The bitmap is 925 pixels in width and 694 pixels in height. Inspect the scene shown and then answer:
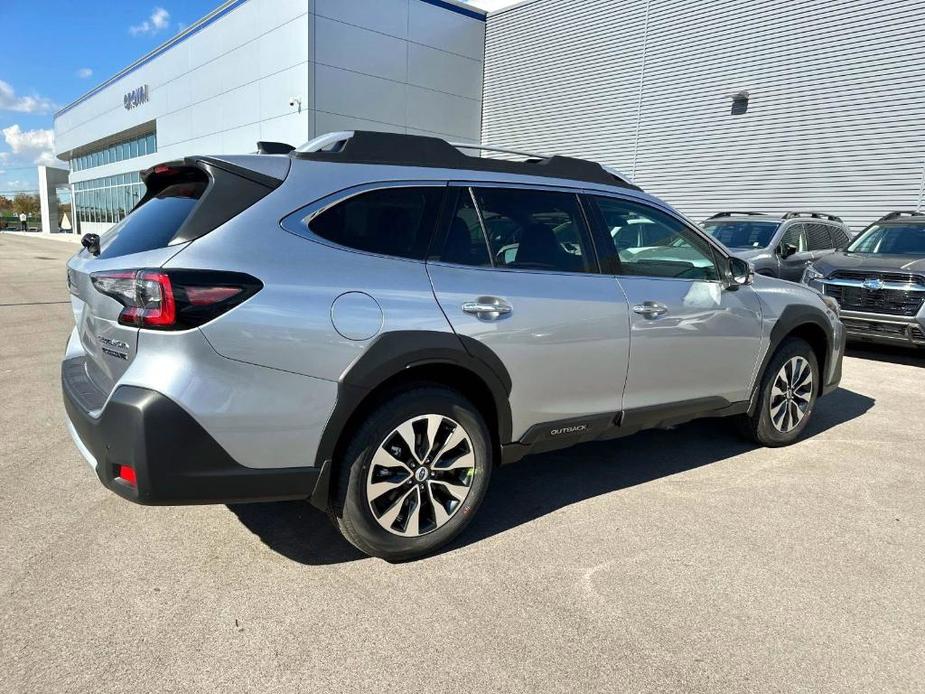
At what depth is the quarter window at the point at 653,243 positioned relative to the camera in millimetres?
3664

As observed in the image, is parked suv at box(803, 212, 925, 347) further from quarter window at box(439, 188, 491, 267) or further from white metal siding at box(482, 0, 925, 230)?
quarter window at box(439, 188, 491, 267)

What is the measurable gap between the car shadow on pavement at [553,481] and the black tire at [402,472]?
17cm

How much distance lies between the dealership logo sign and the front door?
39.0 m

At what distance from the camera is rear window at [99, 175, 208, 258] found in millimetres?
2631

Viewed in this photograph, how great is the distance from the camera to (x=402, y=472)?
2.88 meters

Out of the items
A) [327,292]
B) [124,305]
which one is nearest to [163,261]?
[124,305]

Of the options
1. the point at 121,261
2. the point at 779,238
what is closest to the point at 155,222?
the point at 121,261

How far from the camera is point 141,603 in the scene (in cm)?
259

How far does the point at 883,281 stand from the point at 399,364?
7.86 metres

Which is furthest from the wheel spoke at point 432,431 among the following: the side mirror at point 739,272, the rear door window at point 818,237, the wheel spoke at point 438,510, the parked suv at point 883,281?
the rear door window at point 818,237

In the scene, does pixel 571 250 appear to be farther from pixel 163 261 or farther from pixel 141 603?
pixel 141 603

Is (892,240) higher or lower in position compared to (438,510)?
higher

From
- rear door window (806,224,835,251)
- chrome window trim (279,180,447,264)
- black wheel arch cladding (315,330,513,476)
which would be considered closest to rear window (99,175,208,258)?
chrome window trim (279,180,447,264)

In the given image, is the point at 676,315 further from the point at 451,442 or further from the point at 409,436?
the point at 409,436
